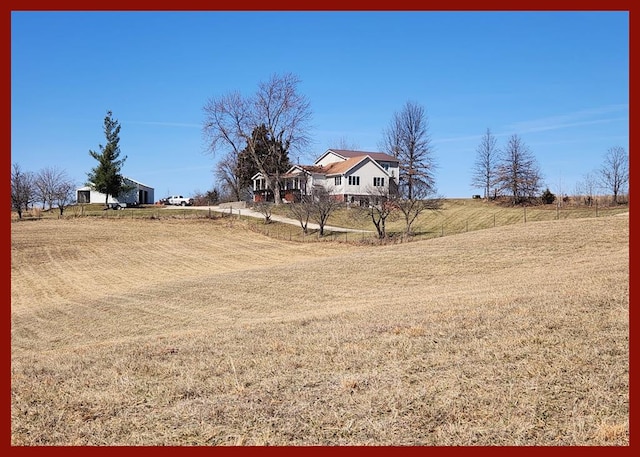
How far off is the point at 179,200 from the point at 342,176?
3328 centimetres

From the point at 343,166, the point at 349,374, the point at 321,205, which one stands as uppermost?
the point at 343,166

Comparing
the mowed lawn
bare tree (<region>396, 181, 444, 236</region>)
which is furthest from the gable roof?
the mowed lawn

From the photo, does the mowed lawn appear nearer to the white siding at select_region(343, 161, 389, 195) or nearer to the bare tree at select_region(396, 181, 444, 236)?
the bare tree at select_region(396, 181, 444, 236)

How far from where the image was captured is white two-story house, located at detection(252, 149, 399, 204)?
84875 millimetres

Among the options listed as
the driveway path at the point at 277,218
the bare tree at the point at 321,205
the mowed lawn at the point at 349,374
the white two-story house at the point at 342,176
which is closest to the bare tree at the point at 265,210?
the driveway path at the point at 277,218

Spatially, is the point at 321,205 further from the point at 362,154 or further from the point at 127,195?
the point at 127,195

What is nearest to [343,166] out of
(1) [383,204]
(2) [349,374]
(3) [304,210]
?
(3) [304,210]

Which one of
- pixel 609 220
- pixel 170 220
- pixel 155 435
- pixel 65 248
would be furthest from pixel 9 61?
pixel 170 220

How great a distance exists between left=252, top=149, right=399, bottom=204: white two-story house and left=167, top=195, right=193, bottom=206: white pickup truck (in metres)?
13.0

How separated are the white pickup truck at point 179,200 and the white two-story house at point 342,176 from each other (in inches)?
513

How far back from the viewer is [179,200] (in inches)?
3944

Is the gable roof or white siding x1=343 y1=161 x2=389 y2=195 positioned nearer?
white siding x1=343 y1=161 x2=389 y2=195

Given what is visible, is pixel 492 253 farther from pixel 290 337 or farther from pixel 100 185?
pixel 100 185

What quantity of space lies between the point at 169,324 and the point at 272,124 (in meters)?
70.6
